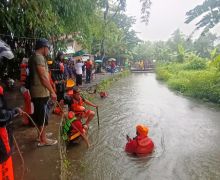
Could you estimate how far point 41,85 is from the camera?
4922 millimetres

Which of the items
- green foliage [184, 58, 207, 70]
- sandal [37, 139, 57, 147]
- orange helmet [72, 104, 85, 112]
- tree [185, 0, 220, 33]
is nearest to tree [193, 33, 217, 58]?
green foliage [184, 58, 207, 70]

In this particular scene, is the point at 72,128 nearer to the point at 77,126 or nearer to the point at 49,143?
the point at 77,126

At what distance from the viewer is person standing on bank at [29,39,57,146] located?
15.4 feet

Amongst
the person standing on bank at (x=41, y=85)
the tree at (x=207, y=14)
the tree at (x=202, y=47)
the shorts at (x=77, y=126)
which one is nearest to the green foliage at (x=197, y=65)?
the tree at (x=207, y=14)

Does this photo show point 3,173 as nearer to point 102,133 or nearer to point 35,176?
point 35,176

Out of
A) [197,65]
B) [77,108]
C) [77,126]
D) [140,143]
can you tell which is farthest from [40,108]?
[197,65]

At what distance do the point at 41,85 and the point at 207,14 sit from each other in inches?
464

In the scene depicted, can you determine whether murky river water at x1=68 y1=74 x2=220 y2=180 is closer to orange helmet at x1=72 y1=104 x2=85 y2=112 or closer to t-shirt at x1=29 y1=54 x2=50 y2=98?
orange helmet at x1=72 y1=104 x2=85 y2=112

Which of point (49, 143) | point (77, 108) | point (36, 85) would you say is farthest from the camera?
point (77, 108)

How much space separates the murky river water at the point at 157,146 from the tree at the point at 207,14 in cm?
438

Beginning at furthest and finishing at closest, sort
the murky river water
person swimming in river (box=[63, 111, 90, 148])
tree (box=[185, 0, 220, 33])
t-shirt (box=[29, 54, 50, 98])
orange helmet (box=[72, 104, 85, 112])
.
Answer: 1. tree (box=[185, 0, 220, 33])
2. orange helmet (box=[72, 104, 85, 112])
3. person swimming in river (box=[63, 111, 90, 148])
4. the murky river water
5. t-shirt (box=[29, 54, 50, 98])

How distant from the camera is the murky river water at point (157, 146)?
566cm

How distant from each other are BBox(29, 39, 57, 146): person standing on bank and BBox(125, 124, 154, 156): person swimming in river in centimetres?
195

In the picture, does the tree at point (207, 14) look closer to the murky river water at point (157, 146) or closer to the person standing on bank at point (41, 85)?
the murky river water at point (157, 146)
